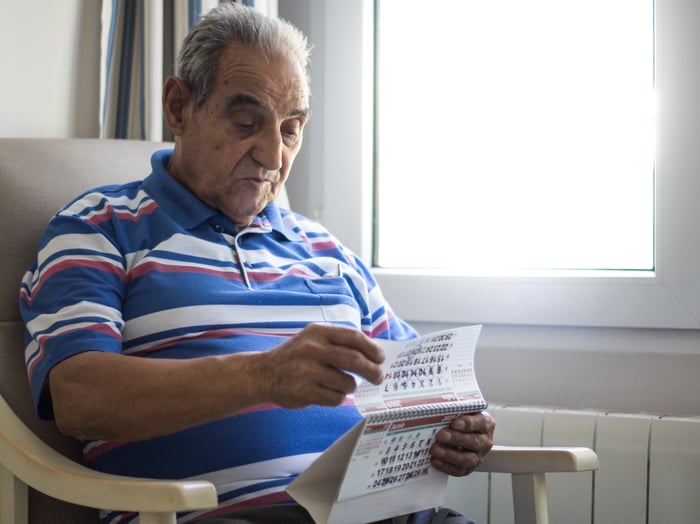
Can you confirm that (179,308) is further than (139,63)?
No

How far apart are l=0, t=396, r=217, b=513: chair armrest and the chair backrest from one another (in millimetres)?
87

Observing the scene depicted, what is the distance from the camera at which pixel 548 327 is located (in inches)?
67.3

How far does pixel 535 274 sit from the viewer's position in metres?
1.75

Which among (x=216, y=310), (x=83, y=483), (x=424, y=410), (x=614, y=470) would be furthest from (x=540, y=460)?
(x=83, y=483)

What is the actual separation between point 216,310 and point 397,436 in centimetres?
32

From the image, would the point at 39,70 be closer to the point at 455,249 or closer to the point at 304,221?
the point at 304,221

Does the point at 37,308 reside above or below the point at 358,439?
above

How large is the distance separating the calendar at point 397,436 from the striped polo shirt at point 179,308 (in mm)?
146

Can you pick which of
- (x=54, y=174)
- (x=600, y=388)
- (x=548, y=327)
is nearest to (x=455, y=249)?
(x=548, y=327)

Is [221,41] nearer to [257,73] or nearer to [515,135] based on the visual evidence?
[257,73]

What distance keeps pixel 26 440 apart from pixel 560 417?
3.10 feet

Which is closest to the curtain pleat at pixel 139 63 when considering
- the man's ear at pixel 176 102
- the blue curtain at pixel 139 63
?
the blue curtain at pixel 139 63

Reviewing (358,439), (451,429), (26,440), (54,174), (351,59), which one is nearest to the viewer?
(358,439)

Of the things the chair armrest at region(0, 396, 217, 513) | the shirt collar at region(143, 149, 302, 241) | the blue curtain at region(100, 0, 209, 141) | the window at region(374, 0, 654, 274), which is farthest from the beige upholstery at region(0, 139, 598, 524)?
the window at region(374, 0, 654, 274)
